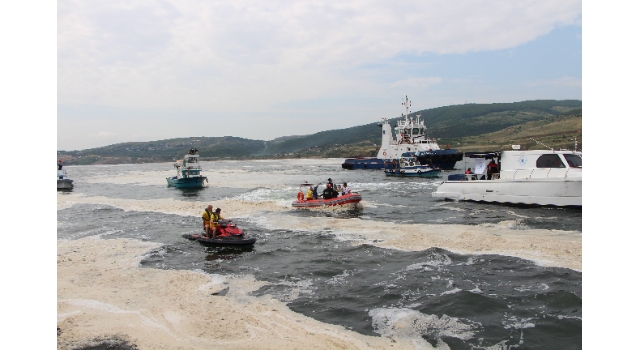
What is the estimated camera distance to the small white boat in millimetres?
21014

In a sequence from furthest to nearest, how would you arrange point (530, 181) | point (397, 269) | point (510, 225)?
point (530, 181) < point (510, 225) < point (397, 269)

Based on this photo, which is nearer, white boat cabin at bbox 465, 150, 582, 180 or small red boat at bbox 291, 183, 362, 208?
white boat cabin at bbox 465, 150, 582, 180

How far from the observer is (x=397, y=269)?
12.0 metres

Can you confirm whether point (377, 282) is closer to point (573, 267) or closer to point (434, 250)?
point (434, 250)

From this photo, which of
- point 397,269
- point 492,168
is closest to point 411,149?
point 492,168

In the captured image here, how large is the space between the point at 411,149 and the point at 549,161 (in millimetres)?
40245

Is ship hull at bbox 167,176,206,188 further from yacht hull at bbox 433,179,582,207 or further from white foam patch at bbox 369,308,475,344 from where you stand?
white foam patch at bbox 369,308,475,344

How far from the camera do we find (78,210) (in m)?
27.2

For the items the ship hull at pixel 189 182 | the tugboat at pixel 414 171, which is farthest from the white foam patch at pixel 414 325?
the tugboat at pixel 414 171

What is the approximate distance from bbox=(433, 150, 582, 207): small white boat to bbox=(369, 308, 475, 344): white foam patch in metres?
15.7

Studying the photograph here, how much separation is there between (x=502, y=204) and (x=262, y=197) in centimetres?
1689

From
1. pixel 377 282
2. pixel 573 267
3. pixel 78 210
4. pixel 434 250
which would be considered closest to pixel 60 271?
pixel 377 282

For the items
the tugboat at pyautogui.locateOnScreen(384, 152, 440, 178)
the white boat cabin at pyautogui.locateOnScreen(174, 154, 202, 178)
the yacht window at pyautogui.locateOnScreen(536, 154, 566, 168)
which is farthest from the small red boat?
the tugboat at pyautogui.locateOnScreen(384, 152, 440, 178)

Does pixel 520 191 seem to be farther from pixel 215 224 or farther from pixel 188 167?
pixel 188 167
